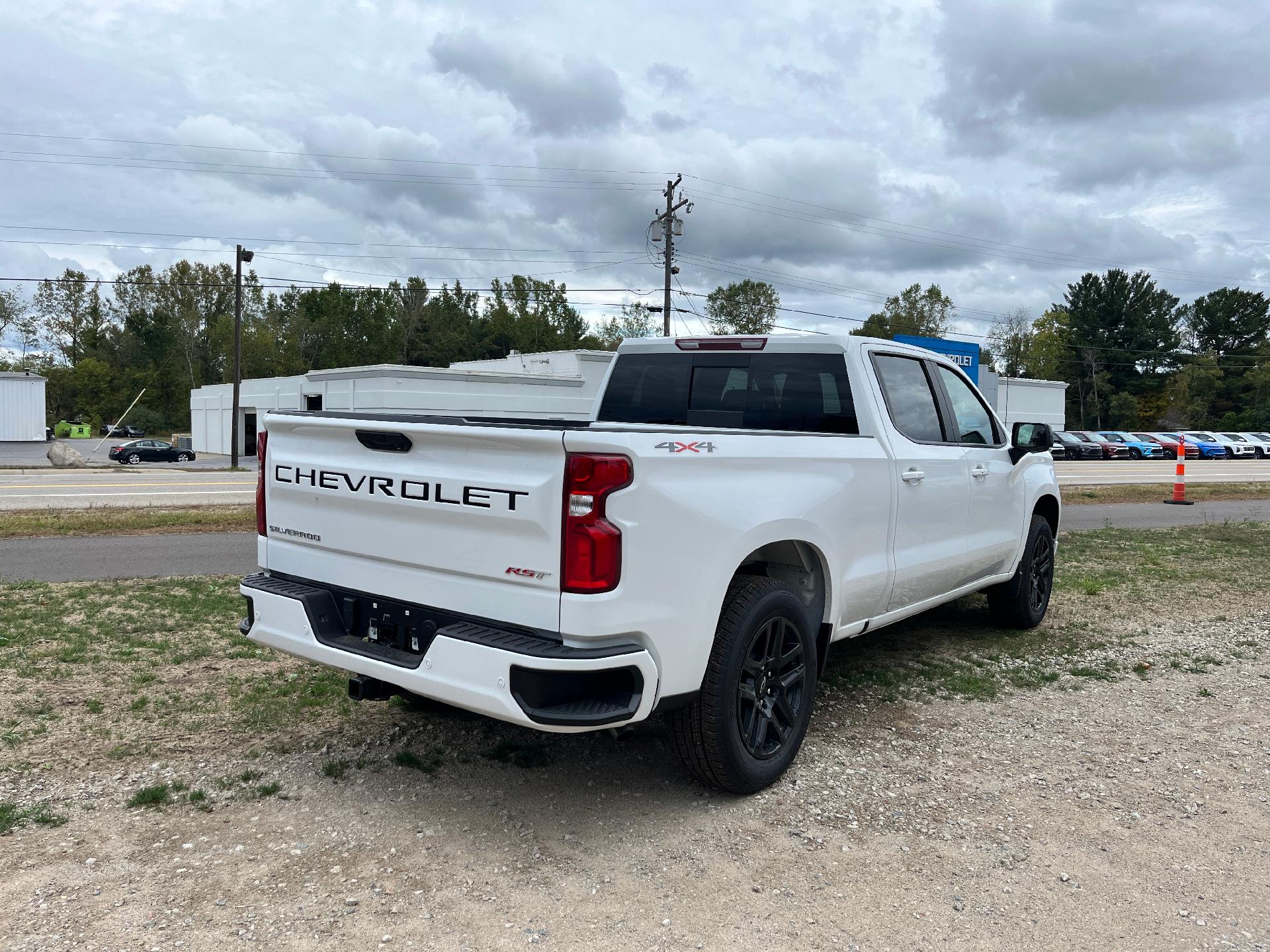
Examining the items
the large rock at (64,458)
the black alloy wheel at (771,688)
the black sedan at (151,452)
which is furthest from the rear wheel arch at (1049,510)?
the black sedan at (151,452)

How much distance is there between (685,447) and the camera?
3441 mm

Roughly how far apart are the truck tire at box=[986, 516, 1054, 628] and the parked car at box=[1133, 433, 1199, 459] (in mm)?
51056

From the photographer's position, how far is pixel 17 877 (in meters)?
3.17

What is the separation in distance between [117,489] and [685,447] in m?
20.9

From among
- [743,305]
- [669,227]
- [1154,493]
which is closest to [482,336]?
[743,305]

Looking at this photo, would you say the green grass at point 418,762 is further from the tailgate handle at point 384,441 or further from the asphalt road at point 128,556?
the asphalt road at point 128,556

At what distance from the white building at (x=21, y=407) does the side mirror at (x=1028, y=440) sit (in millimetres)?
59548

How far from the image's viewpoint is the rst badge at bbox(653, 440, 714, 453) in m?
3.35

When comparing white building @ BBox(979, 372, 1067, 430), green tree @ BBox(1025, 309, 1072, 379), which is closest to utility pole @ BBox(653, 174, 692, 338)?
white building @ BBox(979, 372, 1067, 430)

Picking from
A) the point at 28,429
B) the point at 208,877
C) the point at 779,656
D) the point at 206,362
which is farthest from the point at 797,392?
the point at 206,362

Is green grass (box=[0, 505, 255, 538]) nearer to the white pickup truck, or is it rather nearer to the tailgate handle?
the white pickup truck

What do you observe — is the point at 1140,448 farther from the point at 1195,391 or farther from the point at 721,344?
the point at 721,344

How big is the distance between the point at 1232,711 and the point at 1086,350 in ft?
296

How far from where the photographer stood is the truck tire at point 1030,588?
6.79 metres
